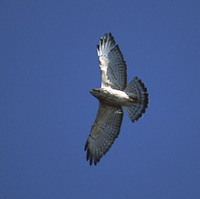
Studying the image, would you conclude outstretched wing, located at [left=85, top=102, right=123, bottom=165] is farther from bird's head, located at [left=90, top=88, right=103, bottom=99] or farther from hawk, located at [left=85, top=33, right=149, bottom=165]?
bird's head, located at [left=90, top=88, right=103, bottom=99]

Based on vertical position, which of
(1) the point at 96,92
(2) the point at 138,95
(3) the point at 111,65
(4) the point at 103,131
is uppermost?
(3) the point at 111,65

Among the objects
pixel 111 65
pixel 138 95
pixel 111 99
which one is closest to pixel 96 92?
pixel 111 99

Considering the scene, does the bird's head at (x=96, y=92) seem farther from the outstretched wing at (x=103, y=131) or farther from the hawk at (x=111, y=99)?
the outstretched wing at (x=103, y=131)

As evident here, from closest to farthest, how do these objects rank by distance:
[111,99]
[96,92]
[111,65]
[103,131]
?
1. [96,92]
2. [111,99]
3. [111,65]
4. [103,131]

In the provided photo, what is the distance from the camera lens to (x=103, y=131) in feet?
31.9

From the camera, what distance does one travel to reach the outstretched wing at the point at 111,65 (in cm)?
946

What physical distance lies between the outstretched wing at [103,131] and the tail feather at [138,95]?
18.5 inches

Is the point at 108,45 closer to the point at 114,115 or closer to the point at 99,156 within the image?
the point at 114,115

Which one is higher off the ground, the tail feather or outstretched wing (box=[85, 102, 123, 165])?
the tail feather

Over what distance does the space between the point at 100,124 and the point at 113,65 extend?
1792mm

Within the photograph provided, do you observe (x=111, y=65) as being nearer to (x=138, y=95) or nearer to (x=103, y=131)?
(x=138, y=95)

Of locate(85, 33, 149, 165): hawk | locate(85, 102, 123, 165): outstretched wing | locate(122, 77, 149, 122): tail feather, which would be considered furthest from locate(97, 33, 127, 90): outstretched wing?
locate(85, 102, 123, 165): outstretched wing

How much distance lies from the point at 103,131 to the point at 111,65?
196cm

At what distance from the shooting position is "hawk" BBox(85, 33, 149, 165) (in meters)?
9.34
